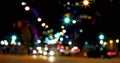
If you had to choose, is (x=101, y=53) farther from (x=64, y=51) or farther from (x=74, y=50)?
(x=64, y=51)

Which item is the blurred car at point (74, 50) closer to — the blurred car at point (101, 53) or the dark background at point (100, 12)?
the blurred car at point (101, 53)

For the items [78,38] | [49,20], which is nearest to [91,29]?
[78,38]

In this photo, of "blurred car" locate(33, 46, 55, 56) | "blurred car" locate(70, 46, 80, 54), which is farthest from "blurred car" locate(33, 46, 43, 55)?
"blurred car" locate(70, 46, 80, 54)

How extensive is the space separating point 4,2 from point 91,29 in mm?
6423

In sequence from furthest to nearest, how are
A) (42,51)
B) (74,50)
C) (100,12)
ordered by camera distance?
(100,12) → (74,50) → (42,51)

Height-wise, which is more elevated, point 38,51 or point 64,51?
point 64,51

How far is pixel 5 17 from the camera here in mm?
27719

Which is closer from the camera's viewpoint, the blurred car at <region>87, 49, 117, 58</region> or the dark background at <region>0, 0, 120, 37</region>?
the blurred car at <region>87, 49, 117, 58</region>

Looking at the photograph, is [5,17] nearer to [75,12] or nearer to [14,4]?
[14,4]

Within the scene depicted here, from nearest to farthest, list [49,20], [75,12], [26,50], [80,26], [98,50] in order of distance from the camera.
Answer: [26,50]
[98,50]
[80,26]
[75,12]
[49,20]

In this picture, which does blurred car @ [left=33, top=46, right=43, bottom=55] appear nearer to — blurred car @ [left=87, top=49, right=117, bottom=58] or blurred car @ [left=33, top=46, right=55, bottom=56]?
blurred car @ [left=33, top=46, right=55, bottom=56]

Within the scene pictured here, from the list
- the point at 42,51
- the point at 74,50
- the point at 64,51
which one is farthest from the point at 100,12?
the point at 42,51

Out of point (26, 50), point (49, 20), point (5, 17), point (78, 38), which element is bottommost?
point (26, 50)

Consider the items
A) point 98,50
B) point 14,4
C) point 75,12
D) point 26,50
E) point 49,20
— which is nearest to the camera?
point 26,50
